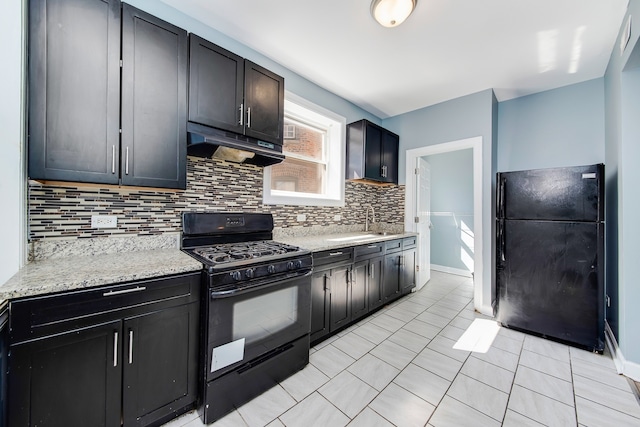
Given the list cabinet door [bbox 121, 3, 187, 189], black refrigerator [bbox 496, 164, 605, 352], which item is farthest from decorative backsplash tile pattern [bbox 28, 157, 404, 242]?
black refrigerator [bbox 496, 164, 605, 352]

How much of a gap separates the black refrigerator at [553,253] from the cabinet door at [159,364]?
303 cm

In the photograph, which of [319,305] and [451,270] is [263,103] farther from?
[451,270]

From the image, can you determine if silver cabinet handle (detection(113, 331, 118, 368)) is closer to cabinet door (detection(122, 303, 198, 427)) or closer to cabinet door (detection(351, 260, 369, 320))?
cabinet door (detection(122, 303, 198, 427))

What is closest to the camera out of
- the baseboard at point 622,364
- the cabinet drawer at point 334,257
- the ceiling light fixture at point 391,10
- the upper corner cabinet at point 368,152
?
the ceiling light fixture at point 391,10

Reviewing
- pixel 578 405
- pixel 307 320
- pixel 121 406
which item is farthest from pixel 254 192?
pixel 578 405

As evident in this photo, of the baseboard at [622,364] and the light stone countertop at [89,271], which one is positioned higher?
the light stone countertop at [89,271]

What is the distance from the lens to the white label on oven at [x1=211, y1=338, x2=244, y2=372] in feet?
4.71

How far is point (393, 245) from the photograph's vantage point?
3.13m

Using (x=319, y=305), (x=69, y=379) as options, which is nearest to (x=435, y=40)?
(x=319, y=305)

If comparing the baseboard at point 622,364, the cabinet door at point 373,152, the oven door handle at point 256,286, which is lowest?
the baseboard at point 622,364

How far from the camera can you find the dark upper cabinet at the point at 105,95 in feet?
4.16

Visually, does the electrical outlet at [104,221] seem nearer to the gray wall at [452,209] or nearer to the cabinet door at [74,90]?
the cabinet door at [74,90]

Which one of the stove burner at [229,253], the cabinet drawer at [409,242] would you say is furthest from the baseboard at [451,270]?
the stove burner at [229,253]

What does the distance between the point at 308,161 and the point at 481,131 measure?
2250 mm
